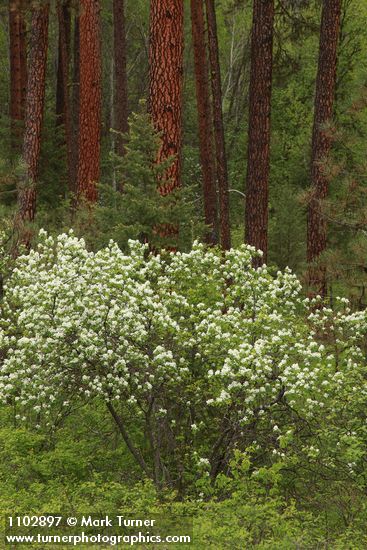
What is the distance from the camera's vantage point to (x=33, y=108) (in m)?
18.5

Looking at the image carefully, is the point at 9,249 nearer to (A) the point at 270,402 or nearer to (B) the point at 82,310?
(B) the point at 82,310

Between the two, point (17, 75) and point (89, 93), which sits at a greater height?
point (17, 75)

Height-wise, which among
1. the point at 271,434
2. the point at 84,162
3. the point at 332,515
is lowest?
the point at 332,515

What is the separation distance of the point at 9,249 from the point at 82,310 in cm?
353

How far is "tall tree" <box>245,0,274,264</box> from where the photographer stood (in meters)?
14.6

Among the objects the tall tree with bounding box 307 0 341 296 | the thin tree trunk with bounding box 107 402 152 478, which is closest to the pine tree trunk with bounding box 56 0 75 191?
the tall tree with bounding box 307 0 341 296

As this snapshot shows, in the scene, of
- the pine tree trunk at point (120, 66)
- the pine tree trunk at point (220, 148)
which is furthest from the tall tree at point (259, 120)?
the pine tree trunk at point (120, 66)

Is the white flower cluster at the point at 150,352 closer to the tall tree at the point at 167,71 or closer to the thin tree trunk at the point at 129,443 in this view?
the thin tree trunk at the point at 129,443

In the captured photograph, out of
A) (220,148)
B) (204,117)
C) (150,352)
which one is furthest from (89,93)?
(150,352)

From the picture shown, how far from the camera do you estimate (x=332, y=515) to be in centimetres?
794

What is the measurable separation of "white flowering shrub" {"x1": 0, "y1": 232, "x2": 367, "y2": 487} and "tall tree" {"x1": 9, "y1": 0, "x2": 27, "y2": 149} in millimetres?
14784

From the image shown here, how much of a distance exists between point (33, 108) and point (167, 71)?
6284 millimetres

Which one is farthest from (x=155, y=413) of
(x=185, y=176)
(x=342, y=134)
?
(x=185, y=176)

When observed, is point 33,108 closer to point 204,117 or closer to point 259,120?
point 204,117
